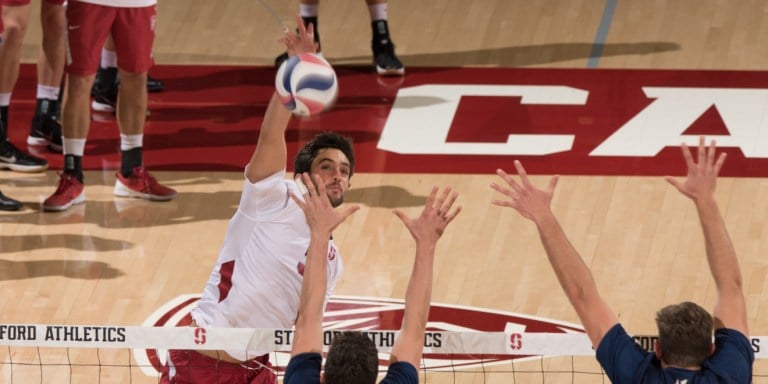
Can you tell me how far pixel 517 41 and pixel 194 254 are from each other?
204 inches

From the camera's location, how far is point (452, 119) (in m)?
12.5

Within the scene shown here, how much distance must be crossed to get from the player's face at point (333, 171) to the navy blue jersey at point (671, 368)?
1341mm

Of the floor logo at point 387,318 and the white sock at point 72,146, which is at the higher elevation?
the white sock at point 72,146

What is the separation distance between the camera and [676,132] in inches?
477

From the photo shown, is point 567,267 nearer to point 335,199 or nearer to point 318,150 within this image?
point 335,199

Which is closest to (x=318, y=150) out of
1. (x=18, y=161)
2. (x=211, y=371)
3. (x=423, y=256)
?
(x=423, y=256)

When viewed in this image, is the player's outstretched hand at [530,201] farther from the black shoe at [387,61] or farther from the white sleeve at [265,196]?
the black shoe at [387,61]

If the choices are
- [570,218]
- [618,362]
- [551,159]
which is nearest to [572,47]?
[551,159]

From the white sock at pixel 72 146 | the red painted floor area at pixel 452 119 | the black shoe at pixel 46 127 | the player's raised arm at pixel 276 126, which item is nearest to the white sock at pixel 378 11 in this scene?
the red painted floor area at pixel 452 119

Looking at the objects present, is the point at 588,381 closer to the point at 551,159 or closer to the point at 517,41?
the point at 551,159


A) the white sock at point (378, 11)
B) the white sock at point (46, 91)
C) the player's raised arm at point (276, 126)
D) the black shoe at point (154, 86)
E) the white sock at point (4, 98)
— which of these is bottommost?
the player's raised arm at point (276, 126)

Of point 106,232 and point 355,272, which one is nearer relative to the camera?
point 355,272

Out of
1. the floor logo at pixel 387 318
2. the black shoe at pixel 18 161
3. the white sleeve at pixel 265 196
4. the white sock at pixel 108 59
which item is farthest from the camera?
the white sock at pixel 108 59

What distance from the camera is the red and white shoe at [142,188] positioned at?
36.7ft
